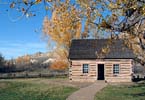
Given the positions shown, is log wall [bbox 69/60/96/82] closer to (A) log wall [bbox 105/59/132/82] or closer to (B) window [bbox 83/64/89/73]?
(B) window [bbox 83/64/89/73]

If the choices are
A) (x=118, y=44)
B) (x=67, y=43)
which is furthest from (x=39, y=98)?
(x=67, y=43)

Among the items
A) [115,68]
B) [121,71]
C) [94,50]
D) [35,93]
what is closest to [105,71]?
[115,68]

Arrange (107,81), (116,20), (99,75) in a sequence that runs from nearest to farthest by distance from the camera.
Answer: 1. (116,20)
2. (107,81)
3. (99,75)

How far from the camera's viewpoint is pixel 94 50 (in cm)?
4619

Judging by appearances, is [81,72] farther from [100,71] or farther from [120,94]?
[120,94]

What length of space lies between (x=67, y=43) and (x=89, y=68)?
11.1 meters

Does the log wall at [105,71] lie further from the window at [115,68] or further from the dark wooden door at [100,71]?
the dark wooden door at [100,71]

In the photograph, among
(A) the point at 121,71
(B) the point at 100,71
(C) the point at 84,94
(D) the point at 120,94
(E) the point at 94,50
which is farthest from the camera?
(B) the point at 100,71

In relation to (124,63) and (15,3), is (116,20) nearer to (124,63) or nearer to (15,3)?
(15,3)

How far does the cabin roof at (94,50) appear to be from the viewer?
44.8m

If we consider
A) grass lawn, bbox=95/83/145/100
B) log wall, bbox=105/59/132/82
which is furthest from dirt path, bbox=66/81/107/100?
log wall, bbox=105/59/132/82

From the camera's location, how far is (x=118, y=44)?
154ft

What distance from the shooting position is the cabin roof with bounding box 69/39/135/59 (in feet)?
147

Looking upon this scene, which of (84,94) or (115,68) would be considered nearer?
(84,94)
